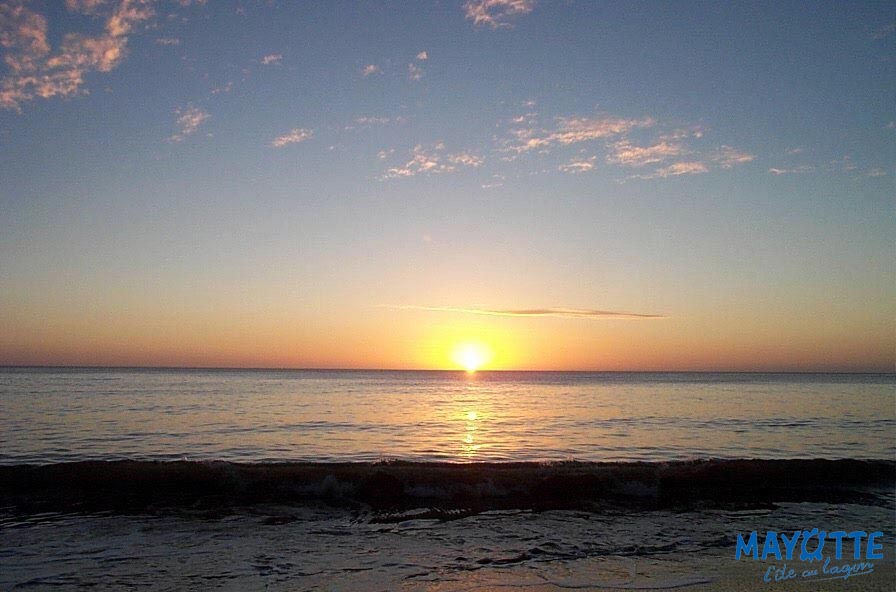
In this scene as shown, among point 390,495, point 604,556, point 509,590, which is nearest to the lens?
point 509,590

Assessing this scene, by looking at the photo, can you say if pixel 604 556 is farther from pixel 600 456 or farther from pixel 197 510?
pixel 600 456

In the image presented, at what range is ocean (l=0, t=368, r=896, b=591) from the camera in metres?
9.84

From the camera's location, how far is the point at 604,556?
1081 cm

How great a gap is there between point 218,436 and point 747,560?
23852 millimetres

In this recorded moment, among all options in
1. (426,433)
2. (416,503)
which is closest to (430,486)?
(416,503)

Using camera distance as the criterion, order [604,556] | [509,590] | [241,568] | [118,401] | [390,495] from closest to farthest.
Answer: [509,590]
[241,568]
[604,556]
[390,495]
[118,401]

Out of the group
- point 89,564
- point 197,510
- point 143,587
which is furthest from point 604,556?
point 197,510

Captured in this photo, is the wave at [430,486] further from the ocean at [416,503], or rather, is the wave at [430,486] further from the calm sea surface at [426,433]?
the calm sea surface at [426,433]

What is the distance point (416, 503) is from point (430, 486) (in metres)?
1.10

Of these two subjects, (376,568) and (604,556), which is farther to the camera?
(604,556)

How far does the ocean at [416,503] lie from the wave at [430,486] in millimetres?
58

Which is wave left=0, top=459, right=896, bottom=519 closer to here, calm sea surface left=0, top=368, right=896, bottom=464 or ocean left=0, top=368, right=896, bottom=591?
ocean left=0, top=368, right=896, bottom=591

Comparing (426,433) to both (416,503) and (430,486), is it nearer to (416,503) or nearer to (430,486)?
(430,486)

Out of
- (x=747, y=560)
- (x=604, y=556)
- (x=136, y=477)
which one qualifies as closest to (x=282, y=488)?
(x=136, y=477)
